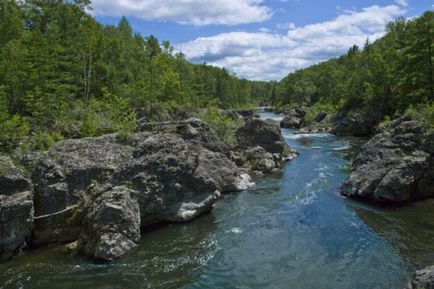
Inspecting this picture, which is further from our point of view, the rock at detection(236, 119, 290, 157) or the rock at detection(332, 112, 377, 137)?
the rock at detection(332, 112, 377, 137)

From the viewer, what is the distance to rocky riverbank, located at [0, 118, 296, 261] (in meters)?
21.6

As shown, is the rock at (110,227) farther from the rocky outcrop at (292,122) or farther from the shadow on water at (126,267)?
the rocky outcrop at (292,122)

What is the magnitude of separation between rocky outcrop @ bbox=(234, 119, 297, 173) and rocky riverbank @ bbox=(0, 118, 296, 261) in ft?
53.0

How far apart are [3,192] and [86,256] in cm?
602

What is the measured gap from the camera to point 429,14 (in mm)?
51125

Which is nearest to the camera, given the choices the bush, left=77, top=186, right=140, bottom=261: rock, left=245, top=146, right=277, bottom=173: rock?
left=77, top=186, right=140, bottom=261: rock

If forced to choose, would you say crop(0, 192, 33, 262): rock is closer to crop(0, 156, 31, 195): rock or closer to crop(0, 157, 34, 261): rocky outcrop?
crop(0, 157, 34, 261): rocky outcrop

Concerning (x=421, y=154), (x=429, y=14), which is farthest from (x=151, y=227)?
(x=429, y=14)

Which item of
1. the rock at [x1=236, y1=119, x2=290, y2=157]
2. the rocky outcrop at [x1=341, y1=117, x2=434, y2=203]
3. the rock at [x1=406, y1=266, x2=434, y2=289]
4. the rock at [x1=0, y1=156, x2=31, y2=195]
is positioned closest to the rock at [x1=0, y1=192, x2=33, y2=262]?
the rock at [x1=0, y1=156, x2=31, y2=195]

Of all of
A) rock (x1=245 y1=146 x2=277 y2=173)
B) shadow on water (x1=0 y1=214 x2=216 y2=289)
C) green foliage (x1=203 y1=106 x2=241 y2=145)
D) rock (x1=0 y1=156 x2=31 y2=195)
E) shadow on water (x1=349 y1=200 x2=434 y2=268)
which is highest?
green foliage (x1=203 y1=106 x2=241 y2=145)

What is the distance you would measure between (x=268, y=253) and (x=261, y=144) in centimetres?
2718

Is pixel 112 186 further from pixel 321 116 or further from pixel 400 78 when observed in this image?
pixel 321 116

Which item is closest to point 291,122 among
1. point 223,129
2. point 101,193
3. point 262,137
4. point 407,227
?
point 262,137

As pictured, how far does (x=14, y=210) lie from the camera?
2167 centimetres
